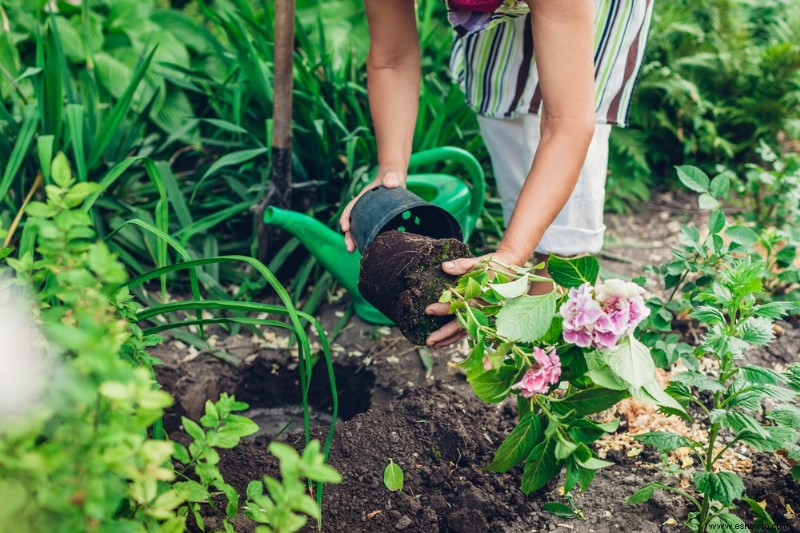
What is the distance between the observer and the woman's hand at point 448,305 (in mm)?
1433

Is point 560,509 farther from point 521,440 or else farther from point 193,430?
point 193,430

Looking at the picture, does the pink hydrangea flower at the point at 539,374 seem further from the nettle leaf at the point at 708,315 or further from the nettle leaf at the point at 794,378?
the nettle leaf at the point at 794,378

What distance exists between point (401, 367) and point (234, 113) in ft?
3.58

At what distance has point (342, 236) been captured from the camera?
200 cm

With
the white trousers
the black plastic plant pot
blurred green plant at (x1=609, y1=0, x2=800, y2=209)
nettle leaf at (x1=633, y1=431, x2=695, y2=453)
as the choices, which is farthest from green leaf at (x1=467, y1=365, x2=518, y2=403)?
blurred green plant at (x1=609, y1=0, x2=800, y2=209)

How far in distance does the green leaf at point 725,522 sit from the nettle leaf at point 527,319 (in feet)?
1.82

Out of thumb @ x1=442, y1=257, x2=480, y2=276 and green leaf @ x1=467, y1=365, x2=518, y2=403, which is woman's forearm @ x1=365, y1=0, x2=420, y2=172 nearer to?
thumb @ x1=442, y1=257, x2=480, y2=276

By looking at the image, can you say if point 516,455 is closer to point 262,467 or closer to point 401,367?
point 262,467

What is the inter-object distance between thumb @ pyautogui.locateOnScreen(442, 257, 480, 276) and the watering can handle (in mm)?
716

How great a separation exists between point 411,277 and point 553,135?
0.42 m

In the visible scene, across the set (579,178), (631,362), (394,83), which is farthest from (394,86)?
(631,362)

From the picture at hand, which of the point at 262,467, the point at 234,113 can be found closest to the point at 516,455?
the point at 262,467

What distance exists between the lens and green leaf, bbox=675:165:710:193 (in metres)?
1.77

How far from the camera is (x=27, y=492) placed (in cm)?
86
